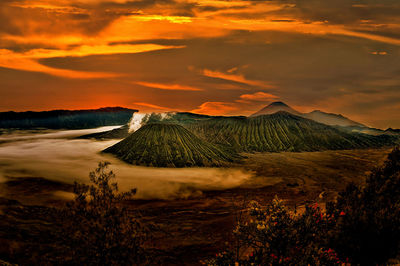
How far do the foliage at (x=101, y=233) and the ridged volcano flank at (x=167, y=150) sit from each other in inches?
4472

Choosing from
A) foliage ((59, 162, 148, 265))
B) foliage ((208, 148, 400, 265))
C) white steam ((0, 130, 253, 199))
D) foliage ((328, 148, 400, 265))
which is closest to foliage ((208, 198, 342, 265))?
foliage ((208, 148, 400, 265))

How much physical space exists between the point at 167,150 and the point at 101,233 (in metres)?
124

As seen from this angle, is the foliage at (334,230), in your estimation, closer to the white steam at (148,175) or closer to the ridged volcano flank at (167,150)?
the white steam at (148,175)

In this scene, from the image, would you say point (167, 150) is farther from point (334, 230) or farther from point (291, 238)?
point (291, 238)

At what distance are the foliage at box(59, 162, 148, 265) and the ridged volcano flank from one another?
113588 millimetres

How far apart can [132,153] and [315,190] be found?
87581 millimetres

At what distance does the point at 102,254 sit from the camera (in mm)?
20812

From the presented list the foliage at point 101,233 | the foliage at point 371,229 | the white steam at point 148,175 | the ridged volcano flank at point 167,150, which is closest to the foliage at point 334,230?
the foliage at point 371,229

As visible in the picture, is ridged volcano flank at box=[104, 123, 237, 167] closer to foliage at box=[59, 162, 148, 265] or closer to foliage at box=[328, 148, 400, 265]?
foliage at box=[328, 148, 400, 265]

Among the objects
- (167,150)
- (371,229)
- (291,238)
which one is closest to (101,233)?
(291,238)

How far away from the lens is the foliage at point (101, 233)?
20906 millimetres

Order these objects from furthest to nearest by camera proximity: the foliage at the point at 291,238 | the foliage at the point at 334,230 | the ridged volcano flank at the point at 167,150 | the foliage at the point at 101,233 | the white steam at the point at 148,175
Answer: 1. the ridged volcano flank at the point at 167,150
2. the white steam at the point at 148,175
3. the foliage at the point at 334,230
4. the foliage at the point at 291,238
5. the foliage at the point at 101,233

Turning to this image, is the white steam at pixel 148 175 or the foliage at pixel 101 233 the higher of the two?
the foliage at pixel 101 233

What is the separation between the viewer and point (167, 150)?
477 feet
